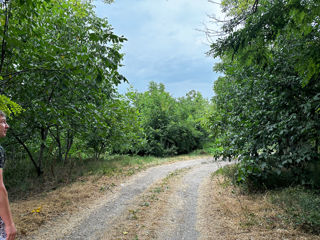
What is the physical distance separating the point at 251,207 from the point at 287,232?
136 cm

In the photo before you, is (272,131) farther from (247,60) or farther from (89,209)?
(89,209)

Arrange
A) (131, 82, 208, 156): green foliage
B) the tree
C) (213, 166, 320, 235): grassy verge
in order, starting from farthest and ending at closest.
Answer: (131, 82, 208, 156): green foliage, the tree, (213, 166, 320, 235): grassy verge

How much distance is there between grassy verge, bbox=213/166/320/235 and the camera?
4.01 meters

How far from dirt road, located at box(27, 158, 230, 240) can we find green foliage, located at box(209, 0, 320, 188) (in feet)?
6.40

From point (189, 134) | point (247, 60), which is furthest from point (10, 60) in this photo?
point (189, 134)

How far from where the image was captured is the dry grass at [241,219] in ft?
13.3

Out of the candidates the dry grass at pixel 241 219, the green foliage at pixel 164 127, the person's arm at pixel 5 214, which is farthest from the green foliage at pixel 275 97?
the green foliage at pixel 164 127

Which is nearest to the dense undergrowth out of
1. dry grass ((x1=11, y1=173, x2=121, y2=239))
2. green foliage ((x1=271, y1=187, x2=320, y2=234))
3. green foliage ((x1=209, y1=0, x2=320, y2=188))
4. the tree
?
dry grass ((x1=11, y1=173, x2=121, y2=239))

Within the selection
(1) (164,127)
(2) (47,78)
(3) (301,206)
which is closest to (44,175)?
(2) (47,78)

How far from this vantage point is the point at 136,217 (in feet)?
17.0

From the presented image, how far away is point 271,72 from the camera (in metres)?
6.33

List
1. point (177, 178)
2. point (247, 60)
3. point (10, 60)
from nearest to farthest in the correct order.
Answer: point (247, 60)
point (10, 60)
point (177, 178)

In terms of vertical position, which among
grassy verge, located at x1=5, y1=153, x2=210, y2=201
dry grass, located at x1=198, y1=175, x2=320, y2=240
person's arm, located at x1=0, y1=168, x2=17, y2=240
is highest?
person's arm, located at x1=0, y1=168, x2=17, y2=240

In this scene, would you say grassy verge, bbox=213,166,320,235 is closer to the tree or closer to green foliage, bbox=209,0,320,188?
green foliage, bbox=209,0,320,188
